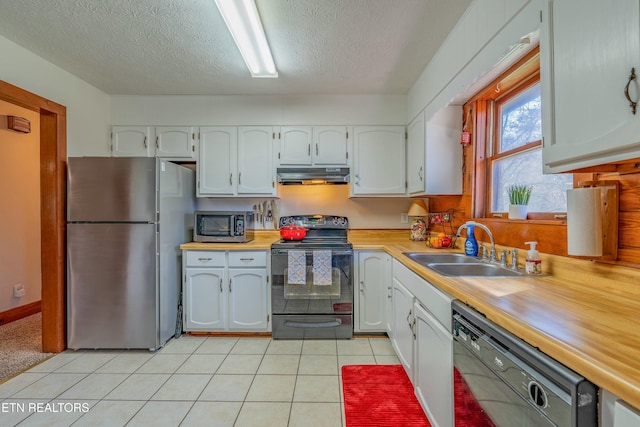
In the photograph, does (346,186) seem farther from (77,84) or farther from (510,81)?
(77,84)

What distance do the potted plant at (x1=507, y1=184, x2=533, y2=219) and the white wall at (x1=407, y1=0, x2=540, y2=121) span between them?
0.72 metres

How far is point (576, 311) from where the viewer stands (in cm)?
94

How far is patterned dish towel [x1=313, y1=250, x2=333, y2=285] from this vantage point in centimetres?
261

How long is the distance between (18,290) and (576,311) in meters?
4.69

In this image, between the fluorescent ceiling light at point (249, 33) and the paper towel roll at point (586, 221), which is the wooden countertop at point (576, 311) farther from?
the fluorescent ceiling light at point (249, 33)

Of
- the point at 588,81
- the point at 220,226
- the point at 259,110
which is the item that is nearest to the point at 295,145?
the point at 259,110

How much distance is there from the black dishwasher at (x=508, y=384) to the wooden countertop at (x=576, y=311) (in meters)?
0.04

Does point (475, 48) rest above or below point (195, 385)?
above

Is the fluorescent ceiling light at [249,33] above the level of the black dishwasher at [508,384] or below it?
above

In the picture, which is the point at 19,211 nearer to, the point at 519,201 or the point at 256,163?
the point at 256,163

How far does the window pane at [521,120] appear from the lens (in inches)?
69.2

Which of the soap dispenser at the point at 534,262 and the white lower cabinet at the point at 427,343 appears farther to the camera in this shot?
the soap dispenser at the point at 534,262

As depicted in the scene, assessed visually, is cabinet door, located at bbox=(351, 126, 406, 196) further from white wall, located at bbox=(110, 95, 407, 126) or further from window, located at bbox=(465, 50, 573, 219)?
window, located at bbox=(465, 50, 573, 219)

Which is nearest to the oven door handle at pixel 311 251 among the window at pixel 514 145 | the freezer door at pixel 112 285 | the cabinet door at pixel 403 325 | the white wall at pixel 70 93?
the cabinet door at pixel 403 325
